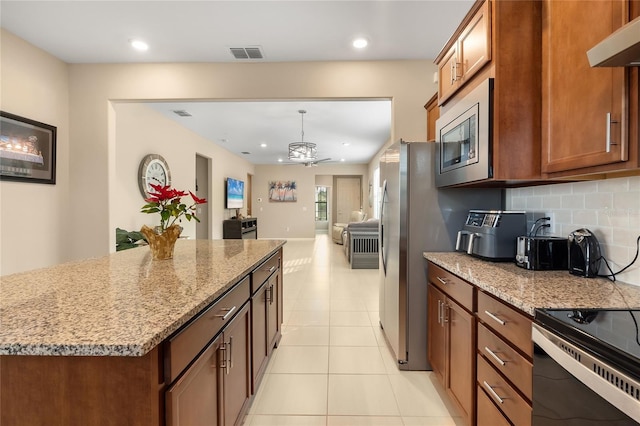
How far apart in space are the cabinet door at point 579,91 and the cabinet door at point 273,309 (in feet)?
6.05

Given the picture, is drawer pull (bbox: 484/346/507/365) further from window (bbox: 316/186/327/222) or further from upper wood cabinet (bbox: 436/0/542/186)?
window (bbox: 316/186/327/222)

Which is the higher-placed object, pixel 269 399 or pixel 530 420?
pixel 530 420

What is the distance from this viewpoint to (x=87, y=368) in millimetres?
808

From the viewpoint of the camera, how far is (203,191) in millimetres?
7293

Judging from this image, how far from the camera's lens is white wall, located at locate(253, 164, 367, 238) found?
35.2ft

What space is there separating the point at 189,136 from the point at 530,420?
20.8 ft

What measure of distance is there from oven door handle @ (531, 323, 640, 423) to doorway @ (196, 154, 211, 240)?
6898 millimetres

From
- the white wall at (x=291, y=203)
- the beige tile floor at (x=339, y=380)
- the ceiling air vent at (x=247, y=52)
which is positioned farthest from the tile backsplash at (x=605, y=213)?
the white wall at (x=291, y=203)

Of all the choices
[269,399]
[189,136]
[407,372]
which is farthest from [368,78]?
[189,136]

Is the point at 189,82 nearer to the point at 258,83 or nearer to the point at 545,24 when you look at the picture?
the point at 258,83

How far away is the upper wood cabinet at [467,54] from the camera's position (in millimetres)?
1674

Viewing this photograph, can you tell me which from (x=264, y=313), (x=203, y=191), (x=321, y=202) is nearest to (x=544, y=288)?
(x=264, y=313)

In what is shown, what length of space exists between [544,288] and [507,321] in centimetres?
23

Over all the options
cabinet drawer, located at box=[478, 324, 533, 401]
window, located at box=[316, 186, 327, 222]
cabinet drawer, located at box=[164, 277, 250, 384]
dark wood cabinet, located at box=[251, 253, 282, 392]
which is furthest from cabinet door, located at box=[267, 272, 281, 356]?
window, located at box=[316, 186, 327, 222]
